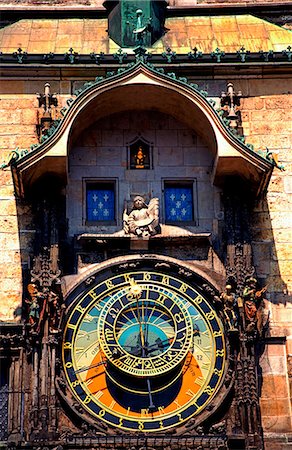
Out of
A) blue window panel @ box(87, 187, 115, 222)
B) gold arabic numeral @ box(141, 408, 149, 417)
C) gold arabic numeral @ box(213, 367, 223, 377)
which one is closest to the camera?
gold arabic numeral @ box(141, 408, 149, 417)

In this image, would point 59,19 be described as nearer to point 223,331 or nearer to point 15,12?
point 15,12

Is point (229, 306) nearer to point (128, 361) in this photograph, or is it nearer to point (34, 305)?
point (128, 361)

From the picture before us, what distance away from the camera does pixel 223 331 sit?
1542 centimetres

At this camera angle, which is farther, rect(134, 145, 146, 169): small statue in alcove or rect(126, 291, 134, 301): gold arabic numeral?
rect(134, 145, 146, 169): small statue in alcove

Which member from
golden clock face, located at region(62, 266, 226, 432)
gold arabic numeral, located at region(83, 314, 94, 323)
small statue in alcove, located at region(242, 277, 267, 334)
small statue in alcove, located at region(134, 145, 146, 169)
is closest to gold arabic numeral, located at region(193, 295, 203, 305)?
golden clock face, located at region(62, 266, 226, 432)

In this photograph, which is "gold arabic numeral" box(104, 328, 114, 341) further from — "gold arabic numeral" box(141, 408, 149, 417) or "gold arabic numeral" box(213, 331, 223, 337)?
"gold arabic numeral" box(213, 331, 223, 337)

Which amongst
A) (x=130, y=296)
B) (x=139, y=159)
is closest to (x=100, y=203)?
(x=139, y=159)

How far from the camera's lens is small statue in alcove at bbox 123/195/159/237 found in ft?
52.4

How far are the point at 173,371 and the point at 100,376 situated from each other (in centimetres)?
76

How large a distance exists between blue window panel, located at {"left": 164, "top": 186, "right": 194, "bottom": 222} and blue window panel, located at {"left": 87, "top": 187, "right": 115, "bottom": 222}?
0.61 meters

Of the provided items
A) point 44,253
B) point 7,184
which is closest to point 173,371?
point 44,253

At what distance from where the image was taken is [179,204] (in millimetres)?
16375

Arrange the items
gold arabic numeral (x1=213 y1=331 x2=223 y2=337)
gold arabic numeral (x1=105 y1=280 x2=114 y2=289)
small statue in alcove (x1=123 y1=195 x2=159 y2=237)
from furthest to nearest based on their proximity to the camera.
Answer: small statue in alcove (x1=123 y1=195 x2=159 y2=237) → gold arabic numeral (x1=105 y1=280 x2=114 y2=289) → gold arabic numeral (x1=213 y1=331 x2=223 y2=337)

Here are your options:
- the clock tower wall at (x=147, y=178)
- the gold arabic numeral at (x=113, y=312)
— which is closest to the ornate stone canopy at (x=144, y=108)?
the clock tower wall at (x=147, y=178)
